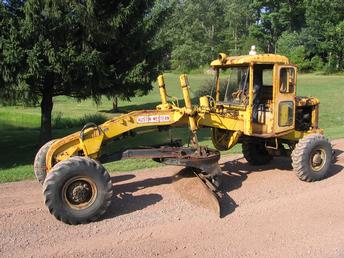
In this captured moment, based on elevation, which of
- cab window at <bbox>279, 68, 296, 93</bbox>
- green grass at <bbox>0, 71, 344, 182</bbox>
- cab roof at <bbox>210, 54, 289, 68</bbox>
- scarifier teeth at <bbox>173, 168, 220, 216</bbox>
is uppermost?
cab roof at <bbox>210, 54, 289, 68</bbox>

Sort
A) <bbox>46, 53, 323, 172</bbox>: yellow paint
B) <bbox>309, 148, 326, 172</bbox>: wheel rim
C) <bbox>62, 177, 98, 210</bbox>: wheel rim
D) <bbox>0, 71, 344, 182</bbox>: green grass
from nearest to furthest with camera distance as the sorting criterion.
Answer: <bbox>62, 177, 98, 210</bbox>: wheel rim → <bbox>46, 53, 323, 172</bbox>: yellow paint → <bbox>309, 148, 326, 172</bbox>: wheel rim → <bbox>0, 71, 344, 182</bbox>: green grass

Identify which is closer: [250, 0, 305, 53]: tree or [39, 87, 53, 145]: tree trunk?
[39, 87, 53, 145]: tree trunk

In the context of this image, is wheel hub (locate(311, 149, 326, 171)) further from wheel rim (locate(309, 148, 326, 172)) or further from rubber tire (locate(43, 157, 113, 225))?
rubber tire (locate(43, 157, 113, 225))

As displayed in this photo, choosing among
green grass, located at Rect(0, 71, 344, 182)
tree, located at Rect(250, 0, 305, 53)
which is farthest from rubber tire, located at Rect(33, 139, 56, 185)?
tree, located at Rect(250, 0, 305, 53)

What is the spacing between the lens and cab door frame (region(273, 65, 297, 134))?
916 centimetres

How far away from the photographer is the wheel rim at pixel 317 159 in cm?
959

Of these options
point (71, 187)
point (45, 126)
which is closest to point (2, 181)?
point (71, 187)

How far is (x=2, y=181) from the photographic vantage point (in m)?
9.70

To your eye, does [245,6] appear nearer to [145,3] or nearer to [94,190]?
[145,3]

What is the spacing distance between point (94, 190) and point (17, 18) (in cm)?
743

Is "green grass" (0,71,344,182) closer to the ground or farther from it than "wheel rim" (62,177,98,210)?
closer to the ground

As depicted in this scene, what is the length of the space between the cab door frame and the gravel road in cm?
120

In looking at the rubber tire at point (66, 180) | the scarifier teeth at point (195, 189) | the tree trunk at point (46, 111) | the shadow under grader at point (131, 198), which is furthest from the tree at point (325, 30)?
the rubber tire at point (66, 180)

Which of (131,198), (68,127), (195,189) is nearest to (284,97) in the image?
(195,189)
